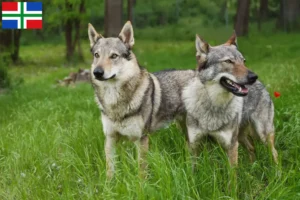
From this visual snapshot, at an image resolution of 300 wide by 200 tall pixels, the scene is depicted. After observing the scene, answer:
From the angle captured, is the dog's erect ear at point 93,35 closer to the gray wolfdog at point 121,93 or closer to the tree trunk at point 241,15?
the gray wolfdog at point 121,93

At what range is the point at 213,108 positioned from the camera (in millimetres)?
4633

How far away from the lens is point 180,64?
16.1 m

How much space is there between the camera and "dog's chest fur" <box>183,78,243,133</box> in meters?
4.56

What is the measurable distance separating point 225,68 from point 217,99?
400 mm

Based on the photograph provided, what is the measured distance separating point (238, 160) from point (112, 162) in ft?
4.35

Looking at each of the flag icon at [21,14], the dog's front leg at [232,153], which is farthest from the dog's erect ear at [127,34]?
the flag icon at [21,14]

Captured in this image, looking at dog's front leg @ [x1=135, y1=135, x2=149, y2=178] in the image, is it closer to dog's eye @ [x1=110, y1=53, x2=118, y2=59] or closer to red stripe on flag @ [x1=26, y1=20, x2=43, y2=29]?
dog's eye @ [x1=110, y1=53, x2=118, y2=59]

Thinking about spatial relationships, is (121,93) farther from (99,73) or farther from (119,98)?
(99,73)

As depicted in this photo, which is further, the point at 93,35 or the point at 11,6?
the point at 11,6

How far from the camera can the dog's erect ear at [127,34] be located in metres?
5.10

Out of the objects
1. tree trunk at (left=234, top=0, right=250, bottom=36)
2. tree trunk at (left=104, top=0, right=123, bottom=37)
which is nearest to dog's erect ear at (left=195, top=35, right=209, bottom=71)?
tree trunk at (left=104, top=0, right=123, bottom=37)

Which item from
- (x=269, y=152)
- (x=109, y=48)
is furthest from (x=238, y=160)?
(x=109, y=48)

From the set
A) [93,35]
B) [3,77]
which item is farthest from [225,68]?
[3,77]

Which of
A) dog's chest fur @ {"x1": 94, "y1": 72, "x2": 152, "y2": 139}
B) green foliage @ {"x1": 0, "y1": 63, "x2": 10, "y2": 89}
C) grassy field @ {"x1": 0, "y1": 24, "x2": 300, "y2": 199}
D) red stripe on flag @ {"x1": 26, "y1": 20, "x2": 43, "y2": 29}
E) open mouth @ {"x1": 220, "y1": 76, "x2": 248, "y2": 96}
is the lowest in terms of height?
green foliage @ {"x1": 0, "y1": 63, "x2": 10, "y2": 89}
